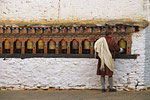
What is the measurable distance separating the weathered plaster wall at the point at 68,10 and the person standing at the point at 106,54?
2.89 feet

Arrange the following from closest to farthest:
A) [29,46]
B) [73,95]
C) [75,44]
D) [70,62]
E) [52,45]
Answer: [73,95], [70,62], [75,44], [52,45], [29,46]

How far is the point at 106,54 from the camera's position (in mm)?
6660

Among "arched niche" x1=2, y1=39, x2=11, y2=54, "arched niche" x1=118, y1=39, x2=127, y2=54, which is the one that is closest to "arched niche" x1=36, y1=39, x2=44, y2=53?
"arched niche" x1=2, y1=39, x2=11, y2=54

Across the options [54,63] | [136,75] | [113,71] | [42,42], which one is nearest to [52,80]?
[54,63]

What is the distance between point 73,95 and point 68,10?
236cm

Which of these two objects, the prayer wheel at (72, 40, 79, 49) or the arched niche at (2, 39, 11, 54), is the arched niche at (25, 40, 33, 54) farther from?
the prayer wheel at (72, 40, 79, 49)

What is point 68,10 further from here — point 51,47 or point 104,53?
point 104,53

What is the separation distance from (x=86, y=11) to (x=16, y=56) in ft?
7.47

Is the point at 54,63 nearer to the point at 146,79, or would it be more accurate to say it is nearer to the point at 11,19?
the point at 11,19

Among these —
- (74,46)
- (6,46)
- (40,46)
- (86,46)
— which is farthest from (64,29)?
(6,46)

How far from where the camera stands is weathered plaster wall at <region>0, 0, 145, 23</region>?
726cm

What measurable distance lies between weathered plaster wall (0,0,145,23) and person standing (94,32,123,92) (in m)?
0.88

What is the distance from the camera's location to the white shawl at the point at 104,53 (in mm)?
6633

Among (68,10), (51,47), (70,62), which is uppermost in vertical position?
(68,10)
